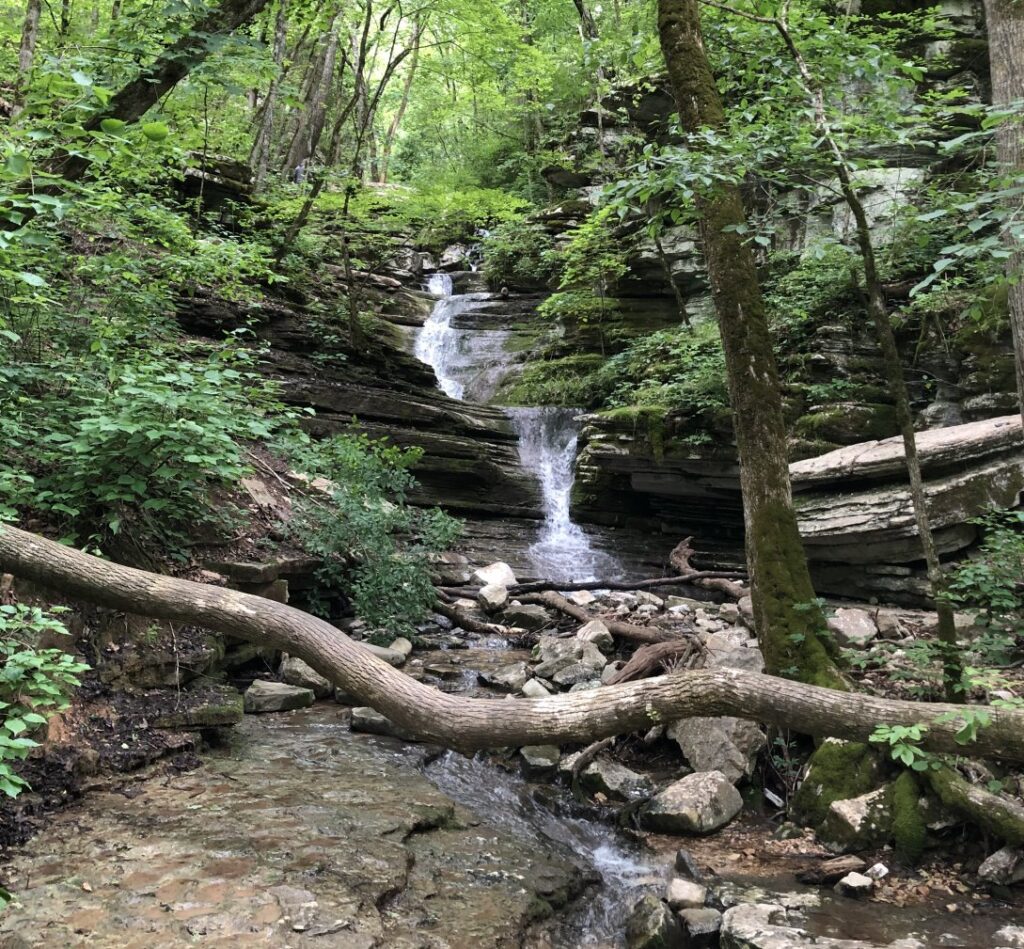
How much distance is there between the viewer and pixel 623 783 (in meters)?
5.32

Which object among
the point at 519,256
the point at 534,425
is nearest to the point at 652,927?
the point at 534,425

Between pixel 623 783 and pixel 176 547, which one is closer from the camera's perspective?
pixel 623 783

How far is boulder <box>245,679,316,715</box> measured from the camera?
20.7 feet

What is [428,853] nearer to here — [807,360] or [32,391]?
[32,391]

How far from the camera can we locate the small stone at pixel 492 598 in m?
9.79

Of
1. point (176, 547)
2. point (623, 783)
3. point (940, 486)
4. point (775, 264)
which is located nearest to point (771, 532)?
point (623, 783)

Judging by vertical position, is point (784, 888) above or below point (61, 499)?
below

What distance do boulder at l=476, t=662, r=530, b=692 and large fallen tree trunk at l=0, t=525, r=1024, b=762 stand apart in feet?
8.18

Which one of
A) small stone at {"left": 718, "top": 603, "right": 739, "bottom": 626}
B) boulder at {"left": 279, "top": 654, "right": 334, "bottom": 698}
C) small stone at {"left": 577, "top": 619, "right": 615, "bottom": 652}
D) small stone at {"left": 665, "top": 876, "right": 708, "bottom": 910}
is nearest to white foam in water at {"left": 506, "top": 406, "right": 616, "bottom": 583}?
small stone at {"left": 718, "top": 603, "right": 739, "bottom": 626}

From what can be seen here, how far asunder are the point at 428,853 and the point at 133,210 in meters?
7.75

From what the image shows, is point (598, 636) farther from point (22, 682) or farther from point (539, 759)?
point (22, 682)

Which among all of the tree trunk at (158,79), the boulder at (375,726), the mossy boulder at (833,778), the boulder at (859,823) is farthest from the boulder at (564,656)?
the tree trunk at (158,79)

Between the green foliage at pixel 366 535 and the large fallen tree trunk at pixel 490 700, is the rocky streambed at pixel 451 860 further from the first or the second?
the green foliage at pixel 366 535

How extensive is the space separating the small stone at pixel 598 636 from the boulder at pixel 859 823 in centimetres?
339
